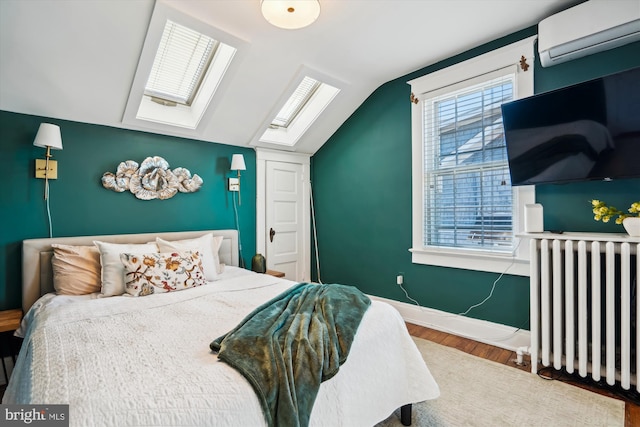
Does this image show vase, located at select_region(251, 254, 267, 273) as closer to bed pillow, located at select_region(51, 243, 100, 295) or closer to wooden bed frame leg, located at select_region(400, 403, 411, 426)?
bed pillow, located at select_region(51, 243, 100, 295)

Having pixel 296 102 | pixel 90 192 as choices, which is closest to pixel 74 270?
pixel 90 192

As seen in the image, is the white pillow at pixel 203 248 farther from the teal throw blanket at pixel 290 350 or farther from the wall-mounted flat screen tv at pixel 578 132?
the wall-mounted flat screen tv at pixel 578 132

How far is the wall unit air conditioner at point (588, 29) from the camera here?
79.2 inches

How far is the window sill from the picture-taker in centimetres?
264

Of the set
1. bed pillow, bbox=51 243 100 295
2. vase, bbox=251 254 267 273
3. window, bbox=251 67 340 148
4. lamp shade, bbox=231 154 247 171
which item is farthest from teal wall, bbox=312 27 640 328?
bed pillow, bbox=51 243 100 295

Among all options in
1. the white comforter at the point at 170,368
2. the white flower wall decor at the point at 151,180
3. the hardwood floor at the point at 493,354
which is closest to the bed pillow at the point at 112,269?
the white comforter at the point at 170,368

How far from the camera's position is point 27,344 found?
1589 mm

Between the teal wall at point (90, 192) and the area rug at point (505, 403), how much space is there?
→ 2746 millimetres

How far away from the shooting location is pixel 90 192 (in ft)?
9.31

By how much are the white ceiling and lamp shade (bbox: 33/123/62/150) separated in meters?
0.27

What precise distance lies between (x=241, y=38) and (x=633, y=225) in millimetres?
3050

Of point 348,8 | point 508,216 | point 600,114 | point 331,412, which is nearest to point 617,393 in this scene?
point 508,216

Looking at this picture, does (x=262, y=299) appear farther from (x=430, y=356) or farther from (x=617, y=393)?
(x=617, y=393)

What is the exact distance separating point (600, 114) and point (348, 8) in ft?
6.11
